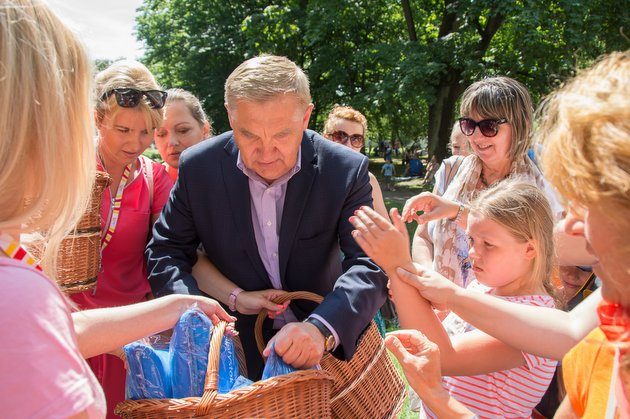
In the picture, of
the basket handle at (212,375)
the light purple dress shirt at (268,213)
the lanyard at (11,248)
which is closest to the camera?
the lanyard at (11,248)

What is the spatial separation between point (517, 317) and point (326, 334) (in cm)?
66

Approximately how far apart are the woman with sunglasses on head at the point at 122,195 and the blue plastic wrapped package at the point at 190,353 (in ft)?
3.28

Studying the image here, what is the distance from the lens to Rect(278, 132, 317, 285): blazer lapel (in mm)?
2340

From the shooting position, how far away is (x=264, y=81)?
7.46 feet

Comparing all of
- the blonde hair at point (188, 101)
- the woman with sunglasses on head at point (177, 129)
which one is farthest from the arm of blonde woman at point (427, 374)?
the blonde hair at point (188, 101)

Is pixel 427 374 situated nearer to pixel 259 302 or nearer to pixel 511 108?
pixel 259 302

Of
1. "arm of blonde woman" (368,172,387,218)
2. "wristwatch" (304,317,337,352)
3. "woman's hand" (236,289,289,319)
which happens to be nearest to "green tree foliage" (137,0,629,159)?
"arm of blonde woman" (368,172,387,218)

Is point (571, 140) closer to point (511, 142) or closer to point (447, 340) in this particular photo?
point (447, 340)

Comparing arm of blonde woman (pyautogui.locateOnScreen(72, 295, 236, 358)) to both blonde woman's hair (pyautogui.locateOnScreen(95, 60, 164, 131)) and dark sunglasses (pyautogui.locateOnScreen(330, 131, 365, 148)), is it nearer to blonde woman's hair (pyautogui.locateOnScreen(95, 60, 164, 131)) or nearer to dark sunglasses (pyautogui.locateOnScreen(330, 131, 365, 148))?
blonde woman's hair (pyautogui.locateOnScreen(95, 60, 164, 131))

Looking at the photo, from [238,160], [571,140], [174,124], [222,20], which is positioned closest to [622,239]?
[571,140]

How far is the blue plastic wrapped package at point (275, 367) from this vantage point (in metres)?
1.72

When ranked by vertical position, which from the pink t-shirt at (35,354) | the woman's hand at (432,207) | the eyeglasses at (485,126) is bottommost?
the woman's hand at (432,207)

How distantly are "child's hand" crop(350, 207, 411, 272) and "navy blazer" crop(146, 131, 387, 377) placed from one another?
14.8 inches

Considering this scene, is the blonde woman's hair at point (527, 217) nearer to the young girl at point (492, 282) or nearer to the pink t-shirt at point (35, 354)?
the young girl at point (492, 282)
